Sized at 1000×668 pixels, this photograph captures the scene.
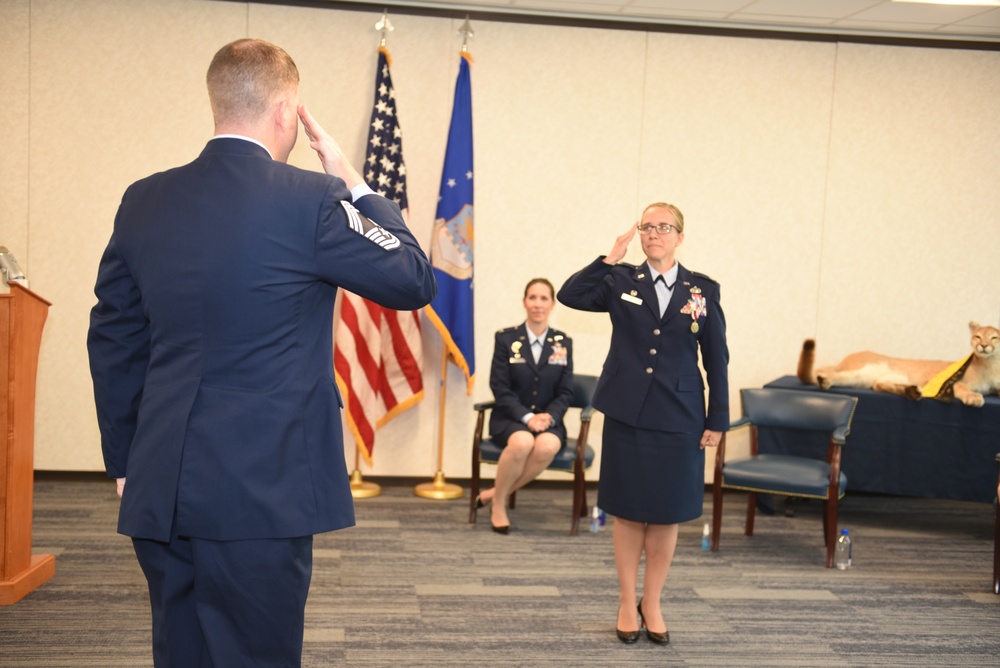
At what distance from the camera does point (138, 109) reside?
616 centimetres

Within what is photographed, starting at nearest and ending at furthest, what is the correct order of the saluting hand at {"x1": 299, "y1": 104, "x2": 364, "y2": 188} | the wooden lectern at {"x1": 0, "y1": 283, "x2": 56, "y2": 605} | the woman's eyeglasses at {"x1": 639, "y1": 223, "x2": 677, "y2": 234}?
the saluting hand at {"x1": 299, "y1": 104, "x2": 364, "y2": 188}
the woman's eyeglasses at {"x1": 639, "y1": 223, "x2": 677, "y2": 234}
the wooden lectern at {"x1": 0, "y1": 283, "x2": 56, "y2": 605}

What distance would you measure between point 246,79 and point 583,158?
4917mm

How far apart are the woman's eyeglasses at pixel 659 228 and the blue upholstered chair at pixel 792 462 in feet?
6.39

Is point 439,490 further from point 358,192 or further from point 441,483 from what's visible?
point 358,192

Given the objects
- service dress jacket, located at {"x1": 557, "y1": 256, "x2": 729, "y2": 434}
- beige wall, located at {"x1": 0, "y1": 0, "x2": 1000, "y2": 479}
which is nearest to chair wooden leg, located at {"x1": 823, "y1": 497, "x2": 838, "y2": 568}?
service dress jacket, located at {"x1": 557, "y1": 256, "x2": 729, "y2": 434}

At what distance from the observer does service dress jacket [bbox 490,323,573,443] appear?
5645 mm

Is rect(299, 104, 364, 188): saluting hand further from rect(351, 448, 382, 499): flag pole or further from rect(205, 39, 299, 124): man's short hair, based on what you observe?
rect(351, 448, 382, 499): flag pole

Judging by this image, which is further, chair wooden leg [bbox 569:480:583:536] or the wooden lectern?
chair wooden leg [bbox 569:480:583:536]

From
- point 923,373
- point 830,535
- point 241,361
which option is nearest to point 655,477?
point 830,535

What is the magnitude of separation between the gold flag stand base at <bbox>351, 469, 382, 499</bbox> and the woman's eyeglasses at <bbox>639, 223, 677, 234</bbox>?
10.3ft

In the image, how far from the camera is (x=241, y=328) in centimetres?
173

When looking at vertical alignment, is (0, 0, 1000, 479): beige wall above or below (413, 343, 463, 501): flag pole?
above

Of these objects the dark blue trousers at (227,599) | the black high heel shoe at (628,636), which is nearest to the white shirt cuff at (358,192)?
the dark blue trousers at (227,599)

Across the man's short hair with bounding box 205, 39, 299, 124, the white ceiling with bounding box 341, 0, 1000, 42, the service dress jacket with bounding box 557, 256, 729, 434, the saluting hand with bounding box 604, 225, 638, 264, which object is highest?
the white ceiling with bounding box 341, 0, 1000, 42
